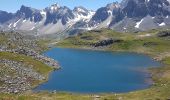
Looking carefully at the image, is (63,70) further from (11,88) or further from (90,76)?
(11,88)

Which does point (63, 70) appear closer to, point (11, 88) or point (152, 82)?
point (152, 82)

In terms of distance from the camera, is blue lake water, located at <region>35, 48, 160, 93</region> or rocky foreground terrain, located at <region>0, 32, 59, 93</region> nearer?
rocky foreground terrain, located at <region>0, 32, 59, 93</region>

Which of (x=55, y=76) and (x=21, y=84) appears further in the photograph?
(x=55, y=76)

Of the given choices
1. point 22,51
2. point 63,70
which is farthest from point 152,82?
point 22,51

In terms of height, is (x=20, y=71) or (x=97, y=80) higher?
(x=20, y=71)

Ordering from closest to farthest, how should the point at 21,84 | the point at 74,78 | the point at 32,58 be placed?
the point at 21,84 → the point at 74,78 → the point at 32,58

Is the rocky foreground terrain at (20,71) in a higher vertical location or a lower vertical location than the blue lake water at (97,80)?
higher

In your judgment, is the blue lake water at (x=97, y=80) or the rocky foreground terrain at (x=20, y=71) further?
the blue lake water at (x=97, y=80)

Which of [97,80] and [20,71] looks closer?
[20,71]

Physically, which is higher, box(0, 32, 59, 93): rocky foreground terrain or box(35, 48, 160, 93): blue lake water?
box(0, 32, 59, 93): rocky foreground terrain

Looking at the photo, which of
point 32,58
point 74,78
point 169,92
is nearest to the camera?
point 169,92
